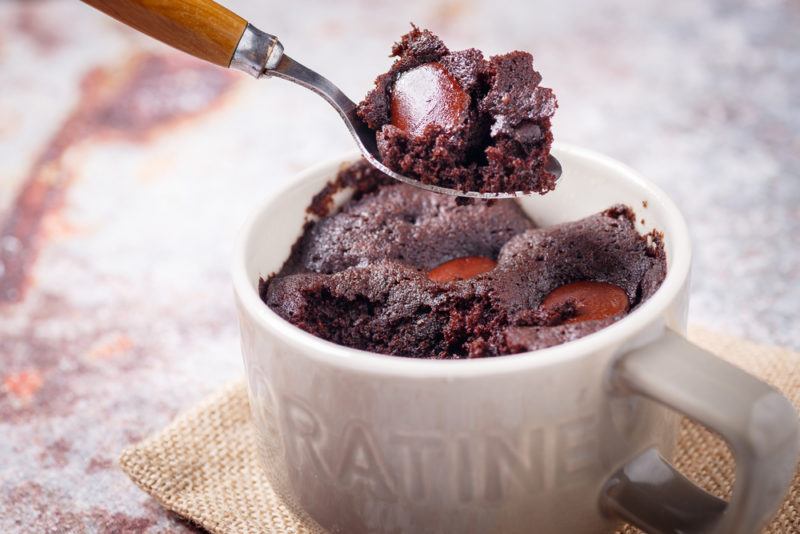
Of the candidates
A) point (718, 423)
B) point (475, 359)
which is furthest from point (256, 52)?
point (718, 423)

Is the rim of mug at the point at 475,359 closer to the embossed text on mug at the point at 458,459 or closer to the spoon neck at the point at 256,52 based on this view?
the embossed text on mug at the point at 458,459

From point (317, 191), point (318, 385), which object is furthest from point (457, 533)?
point (317, 191)

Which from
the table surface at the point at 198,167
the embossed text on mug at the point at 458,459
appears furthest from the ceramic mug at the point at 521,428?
the table surface at the point at 198,167

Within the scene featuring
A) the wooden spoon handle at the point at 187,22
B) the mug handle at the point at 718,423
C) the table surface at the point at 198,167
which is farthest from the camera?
A: the table surface at the point at 198,167

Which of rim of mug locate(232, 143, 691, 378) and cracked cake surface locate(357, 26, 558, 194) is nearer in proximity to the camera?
rim of mug locate(232, 143, 691, 378)

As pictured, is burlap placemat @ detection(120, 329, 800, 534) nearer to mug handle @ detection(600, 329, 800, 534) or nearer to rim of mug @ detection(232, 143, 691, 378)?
mug handle @ detection(600, 329, 800, 534)

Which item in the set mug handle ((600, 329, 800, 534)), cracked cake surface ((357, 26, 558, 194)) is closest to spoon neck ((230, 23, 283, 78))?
cracked cake surface ((357, 26, 558, 194))

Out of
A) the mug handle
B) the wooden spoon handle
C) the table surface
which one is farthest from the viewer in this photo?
the table surface
